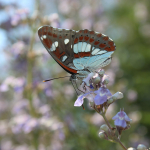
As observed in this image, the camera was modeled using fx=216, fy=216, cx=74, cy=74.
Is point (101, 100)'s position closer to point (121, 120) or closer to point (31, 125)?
point (121, 120)

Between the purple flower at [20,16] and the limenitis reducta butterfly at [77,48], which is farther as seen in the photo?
the purple flower at [20,16]

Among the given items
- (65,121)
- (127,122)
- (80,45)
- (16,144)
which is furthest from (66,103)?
(127,122)

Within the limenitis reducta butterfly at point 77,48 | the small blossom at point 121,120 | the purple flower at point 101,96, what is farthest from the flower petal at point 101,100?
the limenitis reducta butterfly at point 77,48

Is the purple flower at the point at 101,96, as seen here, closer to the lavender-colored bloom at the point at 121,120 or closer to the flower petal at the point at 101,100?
the flower petal at the point at 101,100

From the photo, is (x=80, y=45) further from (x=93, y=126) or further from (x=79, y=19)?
(x=79, y=19)

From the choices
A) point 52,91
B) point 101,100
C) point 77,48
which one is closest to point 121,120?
point 101,100

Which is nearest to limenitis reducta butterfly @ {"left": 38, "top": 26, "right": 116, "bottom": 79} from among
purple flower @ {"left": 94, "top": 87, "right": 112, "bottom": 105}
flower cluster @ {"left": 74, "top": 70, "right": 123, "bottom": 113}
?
flower cluster @ {"left": 74, "top": 70, "right": 123, "bottom": 113}

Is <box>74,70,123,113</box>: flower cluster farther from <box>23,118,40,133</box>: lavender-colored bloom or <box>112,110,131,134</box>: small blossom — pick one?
<box>23,118,40,133</box>: lavender-colored bloom

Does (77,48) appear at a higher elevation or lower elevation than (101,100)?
higher
